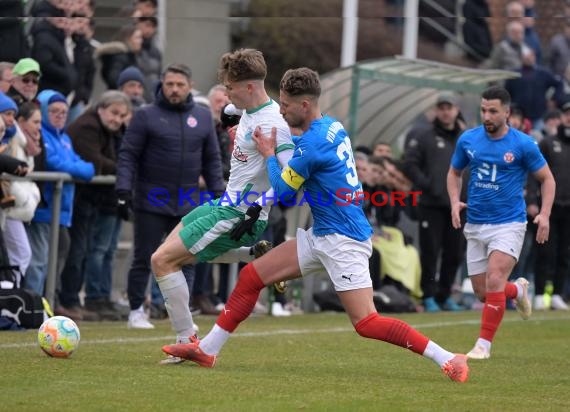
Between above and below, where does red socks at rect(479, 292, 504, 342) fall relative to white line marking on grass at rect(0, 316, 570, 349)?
above

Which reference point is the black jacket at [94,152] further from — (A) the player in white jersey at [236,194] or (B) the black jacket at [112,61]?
(A) the player in white jersey at [236,194]

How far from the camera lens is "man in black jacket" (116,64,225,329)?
1334 cm

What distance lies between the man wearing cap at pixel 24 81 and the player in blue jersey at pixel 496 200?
4.39 meters

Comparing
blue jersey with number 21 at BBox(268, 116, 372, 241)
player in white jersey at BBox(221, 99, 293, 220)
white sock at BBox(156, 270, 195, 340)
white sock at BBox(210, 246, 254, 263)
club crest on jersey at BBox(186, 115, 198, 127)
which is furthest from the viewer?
club crest on jersey at BBox(186, 115, 198, 127)

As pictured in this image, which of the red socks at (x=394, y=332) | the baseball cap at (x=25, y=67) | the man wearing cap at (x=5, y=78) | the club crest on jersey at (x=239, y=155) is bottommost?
the red socks at (x=394, y=332)

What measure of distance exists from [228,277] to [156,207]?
271 centimetres

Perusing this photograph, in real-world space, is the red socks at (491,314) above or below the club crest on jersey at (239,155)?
below

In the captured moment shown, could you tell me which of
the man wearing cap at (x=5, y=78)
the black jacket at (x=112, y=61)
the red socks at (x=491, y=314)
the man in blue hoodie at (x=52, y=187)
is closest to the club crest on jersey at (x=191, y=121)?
the man in blue hoodie at (x=52, y=187)

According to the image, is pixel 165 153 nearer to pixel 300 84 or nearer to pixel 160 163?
pixel 160 163

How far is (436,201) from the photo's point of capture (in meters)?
17.6

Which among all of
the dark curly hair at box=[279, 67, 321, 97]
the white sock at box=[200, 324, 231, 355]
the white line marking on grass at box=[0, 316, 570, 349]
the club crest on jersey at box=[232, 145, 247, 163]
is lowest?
the white line marking on grass at box=[0, 316, 570, 349]

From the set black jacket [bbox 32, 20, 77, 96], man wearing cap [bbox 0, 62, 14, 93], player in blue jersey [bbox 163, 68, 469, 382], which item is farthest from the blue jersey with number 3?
black jacket [bbox 32, 20, 77, 96]

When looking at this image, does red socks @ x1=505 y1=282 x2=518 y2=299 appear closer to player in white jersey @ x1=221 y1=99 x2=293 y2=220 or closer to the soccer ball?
player in white jersey @ x1=221 y1=99 x2=293 y2=220

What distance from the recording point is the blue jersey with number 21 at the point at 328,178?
8.98 meters
